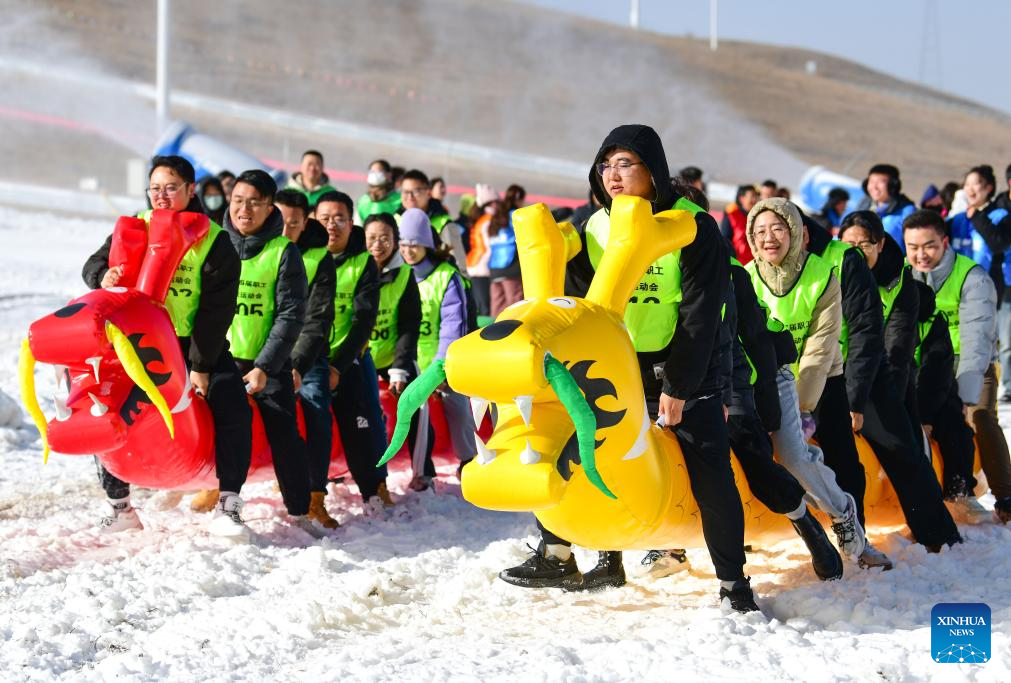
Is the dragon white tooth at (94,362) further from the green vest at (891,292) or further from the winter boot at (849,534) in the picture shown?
the green vest at (891,292)

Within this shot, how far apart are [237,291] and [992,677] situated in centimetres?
366

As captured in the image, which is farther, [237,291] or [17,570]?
[237,291]

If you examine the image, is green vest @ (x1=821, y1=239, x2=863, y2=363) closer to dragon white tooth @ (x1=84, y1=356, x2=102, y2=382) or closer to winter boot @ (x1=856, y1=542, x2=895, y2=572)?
winter boot @ (x1=856, y1=542, x2=895, y2=572)

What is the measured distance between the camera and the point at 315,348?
6.43m

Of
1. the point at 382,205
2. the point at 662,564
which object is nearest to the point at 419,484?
the point at 662,564

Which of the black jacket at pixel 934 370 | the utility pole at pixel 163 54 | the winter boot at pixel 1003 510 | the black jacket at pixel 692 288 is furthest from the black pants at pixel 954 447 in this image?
the utility pole at pixel 163 54

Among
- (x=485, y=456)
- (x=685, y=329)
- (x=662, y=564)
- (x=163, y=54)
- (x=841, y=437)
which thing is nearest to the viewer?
(x=485, y=456)

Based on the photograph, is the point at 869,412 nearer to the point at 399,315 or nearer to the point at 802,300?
the point at 802,300

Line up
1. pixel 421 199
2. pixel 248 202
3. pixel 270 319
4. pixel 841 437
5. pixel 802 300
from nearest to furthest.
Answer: pixel 802 300, pixel 841 437, pixel 248 202, pixel 270 319, pixel 421 199

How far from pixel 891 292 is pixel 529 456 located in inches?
119

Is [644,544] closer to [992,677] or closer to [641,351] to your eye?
[641,351]

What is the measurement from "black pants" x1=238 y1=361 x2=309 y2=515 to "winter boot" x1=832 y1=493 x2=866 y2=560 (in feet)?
8.46

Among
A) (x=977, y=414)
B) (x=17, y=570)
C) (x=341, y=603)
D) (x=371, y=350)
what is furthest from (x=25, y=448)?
(x=977, y=414)

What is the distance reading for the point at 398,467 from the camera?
748 cm
